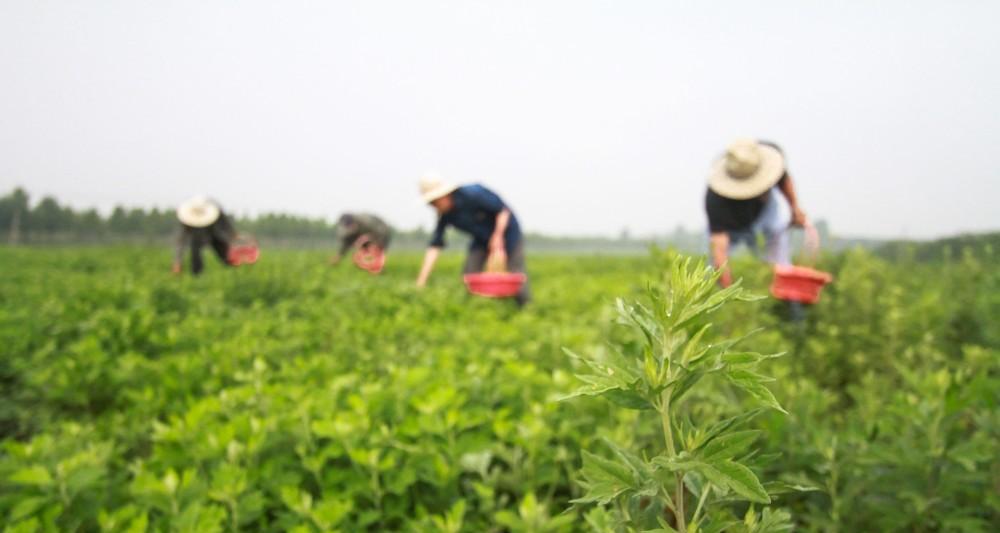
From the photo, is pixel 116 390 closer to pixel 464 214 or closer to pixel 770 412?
pixel 770 412

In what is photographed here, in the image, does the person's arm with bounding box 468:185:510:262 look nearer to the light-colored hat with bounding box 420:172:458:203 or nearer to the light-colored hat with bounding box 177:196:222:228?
the light-colored hat with bounding box 420:172:458:203

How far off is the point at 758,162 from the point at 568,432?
3.81 m

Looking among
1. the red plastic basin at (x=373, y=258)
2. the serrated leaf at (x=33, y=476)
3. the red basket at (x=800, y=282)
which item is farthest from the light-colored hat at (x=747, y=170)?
the red plastic basin at (x=373, y=258)

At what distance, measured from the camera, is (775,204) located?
17.8ft

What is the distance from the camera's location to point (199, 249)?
10.2m

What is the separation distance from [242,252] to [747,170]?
924cm

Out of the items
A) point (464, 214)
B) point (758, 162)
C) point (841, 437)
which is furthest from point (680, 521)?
point (464, 214)

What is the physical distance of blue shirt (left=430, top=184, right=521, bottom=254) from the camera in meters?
6.58

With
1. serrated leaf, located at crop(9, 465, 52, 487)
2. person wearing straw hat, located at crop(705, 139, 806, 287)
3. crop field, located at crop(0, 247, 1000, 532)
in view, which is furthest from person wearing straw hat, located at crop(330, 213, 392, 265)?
serrated leaf, located at crop(9, 465, 52, 487)

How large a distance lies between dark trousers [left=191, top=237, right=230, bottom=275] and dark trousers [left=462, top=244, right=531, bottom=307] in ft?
18.0

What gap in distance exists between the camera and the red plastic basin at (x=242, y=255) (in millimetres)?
10500

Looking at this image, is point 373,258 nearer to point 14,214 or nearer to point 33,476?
point 33,476

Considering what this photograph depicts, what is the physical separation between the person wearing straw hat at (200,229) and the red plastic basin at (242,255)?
108 mm

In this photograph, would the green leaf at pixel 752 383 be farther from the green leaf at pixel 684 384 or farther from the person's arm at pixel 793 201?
the person's arm at pixel 793 201
